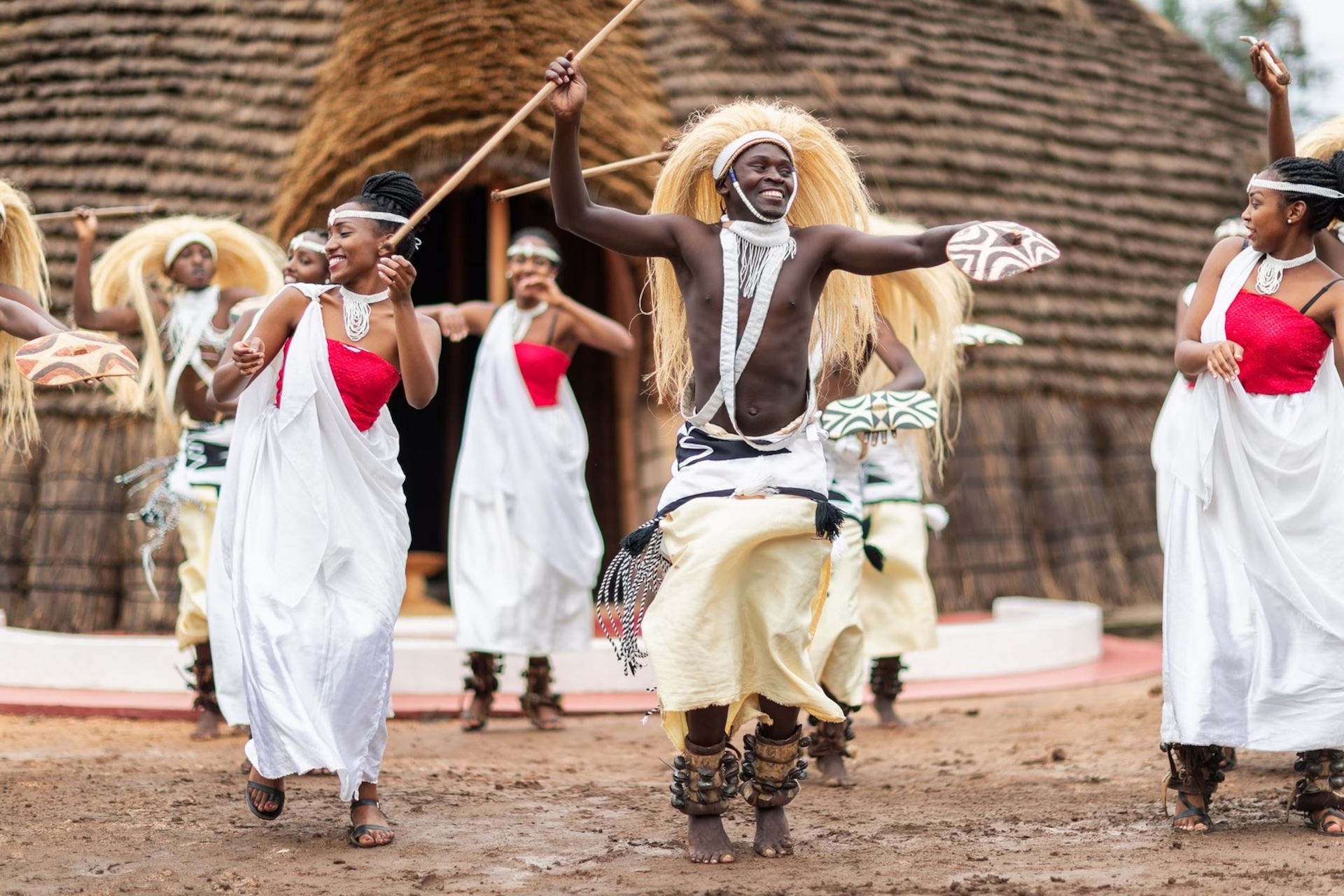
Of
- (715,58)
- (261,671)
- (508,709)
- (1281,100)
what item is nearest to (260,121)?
(715,58)

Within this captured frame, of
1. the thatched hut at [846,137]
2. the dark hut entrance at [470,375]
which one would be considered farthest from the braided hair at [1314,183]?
the dark hut entrance at [470,375]

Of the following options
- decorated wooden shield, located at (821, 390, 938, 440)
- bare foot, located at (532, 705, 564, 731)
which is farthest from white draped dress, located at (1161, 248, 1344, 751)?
bare foot, located at (532, 705, 564, 731)

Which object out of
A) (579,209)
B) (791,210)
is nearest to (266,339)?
(579,209)

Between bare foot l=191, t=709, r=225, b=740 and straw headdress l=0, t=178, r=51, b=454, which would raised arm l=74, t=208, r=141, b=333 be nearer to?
straw headdress l=0, t=178, r=51, b=454

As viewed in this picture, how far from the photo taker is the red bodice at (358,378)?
14.9 ft

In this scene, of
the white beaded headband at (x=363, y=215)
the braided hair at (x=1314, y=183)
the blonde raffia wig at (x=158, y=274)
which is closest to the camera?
the braided hair at (x=1314, y=183)

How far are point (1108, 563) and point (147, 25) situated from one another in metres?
7.00

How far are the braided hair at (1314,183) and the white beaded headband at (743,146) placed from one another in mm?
1454

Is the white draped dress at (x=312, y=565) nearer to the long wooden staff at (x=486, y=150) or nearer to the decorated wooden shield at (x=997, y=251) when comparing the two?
the long wooden staff at (x=486, y=150)

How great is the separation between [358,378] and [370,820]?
4.10 ft

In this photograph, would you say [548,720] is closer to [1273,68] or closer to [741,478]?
[741,478]

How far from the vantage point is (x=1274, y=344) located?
4.50 metres

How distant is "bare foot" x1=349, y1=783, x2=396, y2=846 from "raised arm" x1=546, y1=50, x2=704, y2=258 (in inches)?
66.4

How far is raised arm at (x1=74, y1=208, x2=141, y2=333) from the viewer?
6.24 m
